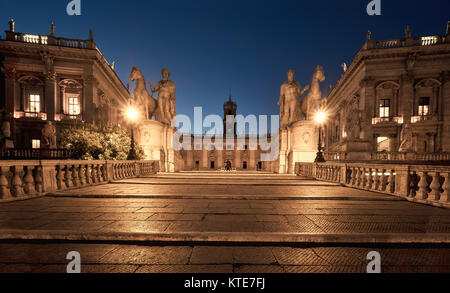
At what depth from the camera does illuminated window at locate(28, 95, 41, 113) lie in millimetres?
20969

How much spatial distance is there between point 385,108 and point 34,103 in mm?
40357

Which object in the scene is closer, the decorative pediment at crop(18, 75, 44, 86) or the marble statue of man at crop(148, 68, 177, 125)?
the marble statue of man at crop(148, 68, 177, 125)

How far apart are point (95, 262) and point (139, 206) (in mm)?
2057

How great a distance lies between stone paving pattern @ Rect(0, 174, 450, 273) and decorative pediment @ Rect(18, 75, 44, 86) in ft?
79.7

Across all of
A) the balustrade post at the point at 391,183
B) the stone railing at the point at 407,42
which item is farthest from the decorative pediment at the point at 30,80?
the stone railing at the point at 407,42

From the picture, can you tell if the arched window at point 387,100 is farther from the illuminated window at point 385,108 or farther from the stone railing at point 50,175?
the stone railing at point 50,175

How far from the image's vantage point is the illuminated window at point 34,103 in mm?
20969

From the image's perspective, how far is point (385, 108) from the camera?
2286cm

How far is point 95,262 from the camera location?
78.0 inches

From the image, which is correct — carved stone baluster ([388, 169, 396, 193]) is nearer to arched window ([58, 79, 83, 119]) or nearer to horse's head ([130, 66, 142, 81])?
horse's head ([130, 66, 142, 81])

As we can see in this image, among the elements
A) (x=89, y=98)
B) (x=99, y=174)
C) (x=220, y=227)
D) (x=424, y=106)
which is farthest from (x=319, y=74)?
(x=89, y=98)

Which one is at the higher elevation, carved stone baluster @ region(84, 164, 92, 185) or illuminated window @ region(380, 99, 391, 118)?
illuminated window @ region(380, 99, 391, 118)

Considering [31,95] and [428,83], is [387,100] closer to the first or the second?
[428,83]

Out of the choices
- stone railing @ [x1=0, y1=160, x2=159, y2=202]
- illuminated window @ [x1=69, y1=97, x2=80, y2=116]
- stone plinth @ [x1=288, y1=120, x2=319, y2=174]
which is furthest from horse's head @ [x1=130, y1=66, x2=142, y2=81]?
stone plinth @ [x1=288, y1=120, x2=319, y2=174]
